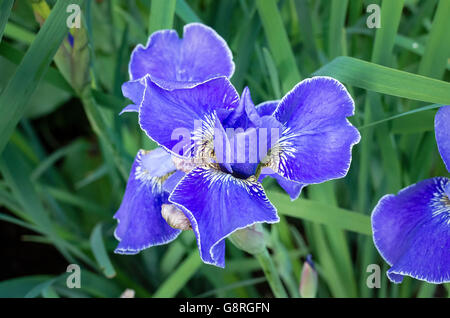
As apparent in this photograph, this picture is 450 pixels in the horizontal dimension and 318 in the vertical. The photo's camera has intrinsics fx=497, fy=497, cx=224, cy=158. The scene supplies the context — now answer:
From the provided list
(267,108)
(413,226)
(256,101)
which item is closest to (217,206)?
(267,108)

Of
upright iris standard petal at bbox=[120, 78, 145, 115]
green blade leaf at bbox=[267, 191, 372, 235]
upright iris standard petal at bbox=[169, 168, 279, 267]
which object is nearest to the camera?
upright iris standard petal at bbox=[169, 168, 279, 267]

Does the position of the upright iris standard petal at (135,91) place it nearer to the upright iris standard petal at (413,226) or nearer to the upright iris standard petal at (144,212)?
the upright iris standard petal at (144,212)

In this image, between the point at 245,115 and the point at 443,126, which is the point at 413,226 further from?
the point at 245,115

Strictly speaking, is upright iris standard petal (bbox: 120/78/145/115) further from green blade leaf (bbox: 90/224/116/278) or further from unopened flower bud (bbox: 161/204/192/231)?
green blade leaf (bbox: 90/224/116/278)

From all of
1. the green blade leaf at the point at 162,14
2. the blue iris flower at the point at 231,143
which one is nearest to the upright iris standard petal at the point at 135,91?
the blue iris flower at the point at 231,143

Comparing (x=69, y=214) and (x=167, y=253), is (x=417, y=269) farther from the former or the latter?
(x=69, y=214)

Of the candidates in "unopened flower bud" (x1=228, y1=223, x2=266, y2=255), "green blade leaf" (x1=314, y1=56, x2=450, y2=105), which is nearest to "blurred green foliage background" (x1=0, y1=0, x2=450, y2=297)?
→ "green blade leaf" (x1=314, y1=56, x2=450, y2=105)
